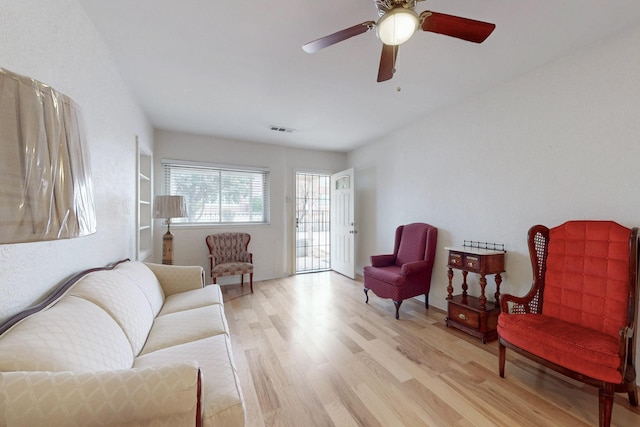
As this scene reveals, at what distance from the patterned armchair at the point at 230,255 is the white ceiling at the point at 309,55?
190cm

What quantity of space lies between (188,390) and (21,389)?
446 millimetres

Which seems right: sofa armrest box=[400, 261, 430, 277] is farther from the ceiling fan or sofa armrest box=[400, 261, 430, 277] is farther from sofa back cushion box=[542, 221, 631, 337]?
the ceiling fan

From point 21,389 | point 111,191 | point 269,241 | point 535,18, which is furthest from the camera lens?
point 269,241

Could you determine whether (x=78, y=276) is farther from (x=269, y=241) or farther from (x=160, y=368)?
(x=269, y=241)

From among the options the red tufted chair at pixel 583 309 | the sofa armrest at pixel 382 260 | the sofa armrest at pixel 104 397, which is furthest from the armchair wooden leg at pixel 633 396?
the sofa armrest at pixel 104 397

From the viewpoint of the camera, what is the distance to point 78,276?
59.0 inches

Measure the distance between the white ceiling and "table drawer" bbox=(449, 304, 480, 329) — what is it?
227 centimetres

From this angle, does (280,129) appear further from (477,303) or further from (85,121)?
(477,303)

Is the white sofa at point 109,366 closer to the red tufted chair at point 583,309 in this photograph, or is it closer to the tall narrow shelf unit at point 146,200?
the red tufted chair at point 583,309

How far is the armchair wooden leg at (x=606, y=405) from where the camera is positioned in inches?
55.6

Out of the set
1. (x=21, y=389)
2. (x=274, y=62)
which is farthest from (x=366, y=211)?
(x=21, y=389)

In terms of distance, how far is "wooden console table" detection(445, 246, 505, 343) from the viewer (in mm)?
2447

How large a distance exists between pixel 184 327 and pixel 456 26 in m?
2.42

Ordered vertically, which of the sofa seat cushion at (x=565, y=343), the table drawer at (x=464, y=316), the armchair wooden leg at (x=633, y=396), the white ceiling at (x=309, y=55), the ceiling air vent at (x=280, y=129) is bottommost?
the armchair wooden leg at (x=633, y=396)
